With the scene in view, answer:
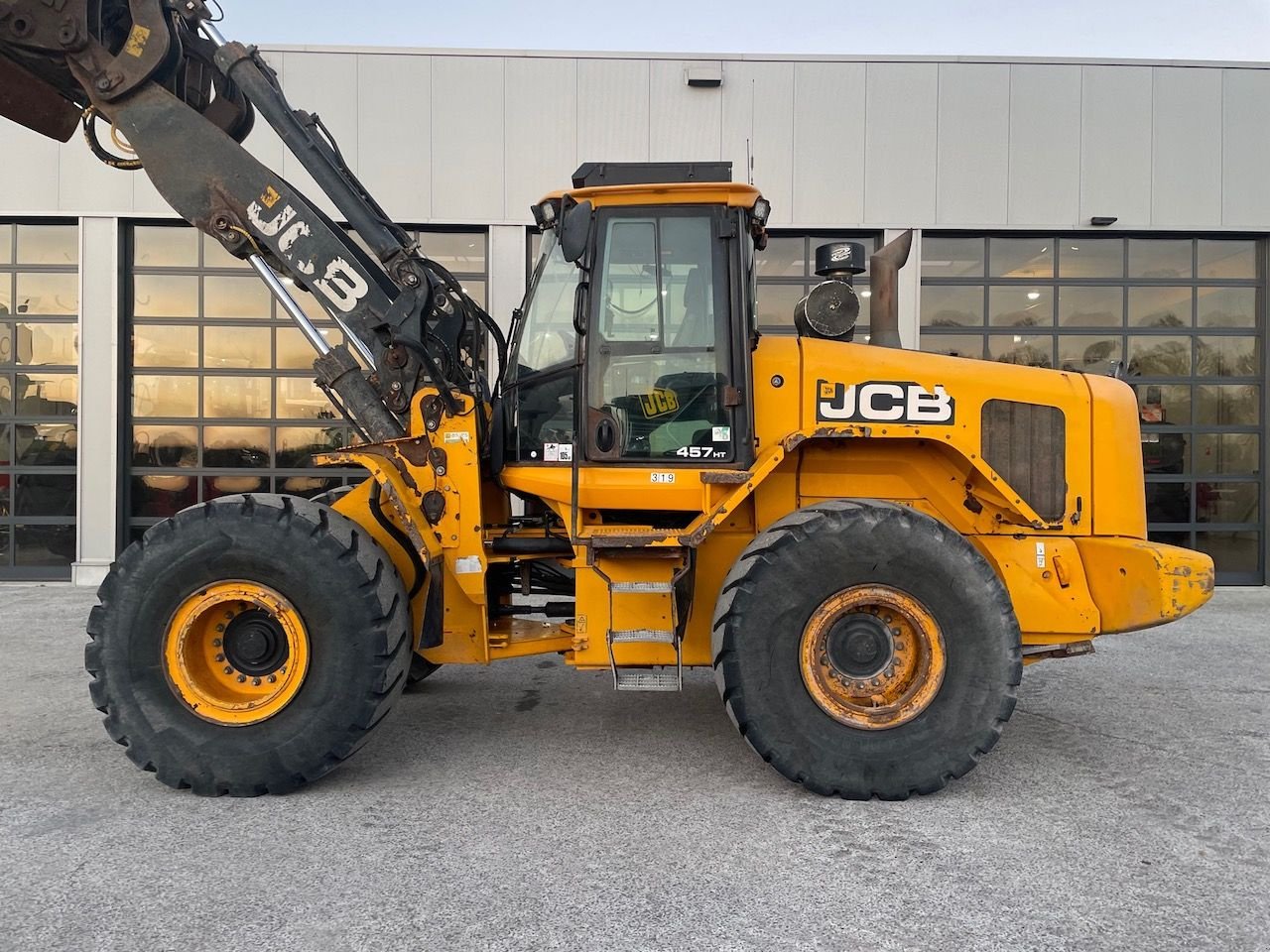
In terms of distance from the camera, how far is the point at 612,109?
934 cm

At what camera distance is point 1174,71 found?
9.59 m

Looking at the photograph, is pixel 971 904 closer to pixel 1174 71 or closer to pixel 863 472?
pixel 863 472

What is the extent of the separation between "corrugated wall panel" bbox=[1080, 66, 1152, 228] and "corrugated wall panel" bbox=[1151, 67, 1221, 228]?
0.46 feet

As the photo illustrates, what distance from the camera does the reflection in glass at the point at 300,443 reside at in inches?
381

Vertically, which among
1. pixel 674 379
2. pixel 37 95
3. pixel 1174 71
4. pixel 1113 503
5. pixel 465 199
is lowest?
pixel 1113 503

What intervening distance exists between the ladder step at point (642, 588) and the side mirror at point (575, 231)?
5.22 feet

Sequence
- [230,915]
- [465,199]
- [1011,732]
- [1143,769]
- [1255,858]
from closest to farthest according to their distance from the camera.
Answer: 1. [230,915]
2. [1255,858]
3. [1143,769]
4. [1011,732]
5. [465,199]

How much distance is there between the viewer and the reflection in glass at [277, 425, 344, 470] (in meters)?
9.68

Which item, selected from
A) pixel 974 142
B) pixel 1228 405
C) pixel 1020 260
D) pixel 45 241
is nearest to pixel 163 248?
pixel 45 241

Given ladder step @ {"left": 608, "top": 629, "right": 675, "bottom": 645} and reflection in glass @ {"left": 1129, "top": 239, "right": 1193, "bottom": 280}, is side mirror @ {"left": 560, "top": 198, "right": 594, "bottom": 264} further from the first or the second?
reflection in glass @ {"left": 1129, "top": 239, "right": 1193, "bottom": 280}

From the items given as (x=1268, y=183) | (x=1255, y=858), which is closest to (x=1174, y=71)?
(x=1268, y=183)

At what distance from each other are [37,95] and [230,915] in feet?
13.6

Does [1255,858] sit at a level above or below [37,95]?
below

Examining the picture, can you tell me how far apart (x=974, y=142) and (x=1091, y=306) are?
254 centimetres
